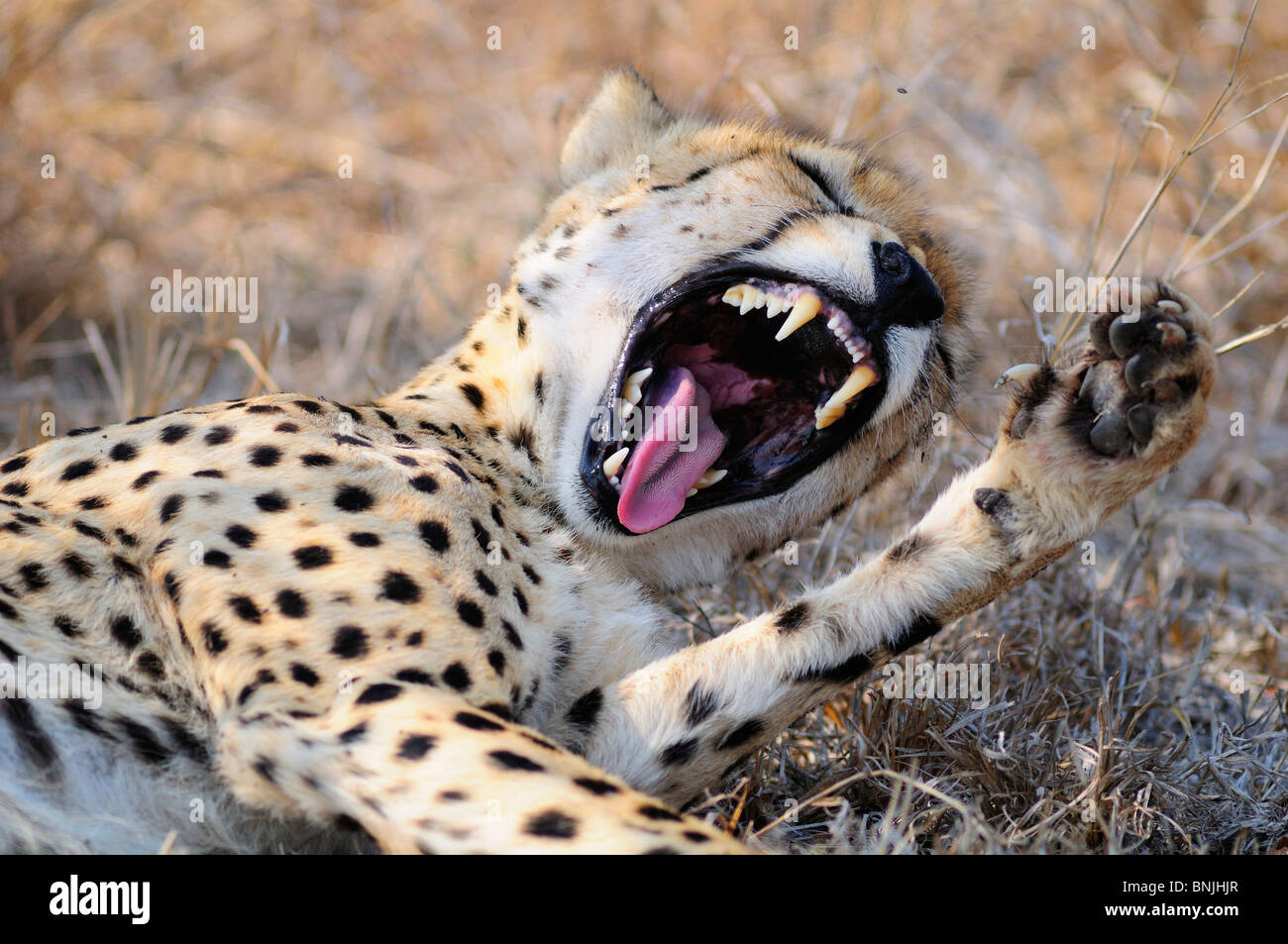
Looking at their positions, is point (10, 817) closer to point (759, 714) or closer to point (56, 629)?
point (56, 629)

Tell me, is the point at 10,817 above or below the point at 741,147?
below

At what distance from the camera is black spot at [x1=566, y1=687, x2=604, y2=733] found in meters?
2.16

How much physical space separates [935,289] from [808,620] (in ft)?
2.25

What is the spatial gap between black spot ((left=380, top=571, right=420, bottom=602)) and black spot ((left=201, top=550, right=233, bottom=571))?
26cm

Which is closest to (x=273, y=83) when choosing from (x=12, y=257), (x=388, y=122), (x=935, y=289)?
(x=388, y=122)

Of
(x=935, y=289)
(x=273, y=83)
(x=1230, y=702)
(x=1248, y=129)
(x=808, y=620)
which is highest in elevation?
(x=273, y=83)

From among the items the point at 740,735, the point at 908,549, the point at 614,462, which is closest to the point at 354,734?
the point at 740,735

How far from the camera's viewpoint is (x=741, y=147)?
2.68 metres

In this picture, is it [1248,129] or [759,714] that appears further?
[1248,129]

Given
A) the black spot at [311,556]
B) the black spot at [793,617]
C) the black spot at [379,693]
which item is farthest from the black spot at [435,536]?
the black spot at [793,617]

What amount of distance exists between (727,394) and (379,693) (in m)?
1.07

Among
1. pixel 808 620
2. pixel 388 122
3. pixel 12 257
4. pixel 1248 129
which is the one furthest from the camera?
pixel 388 122

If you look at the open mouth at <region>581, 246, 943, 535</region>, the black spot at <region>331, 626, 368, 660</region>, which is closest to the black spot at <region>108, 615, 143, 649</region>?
the black spot at <region>331, 626, 368, 660</region>
